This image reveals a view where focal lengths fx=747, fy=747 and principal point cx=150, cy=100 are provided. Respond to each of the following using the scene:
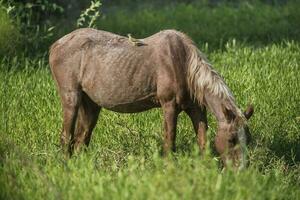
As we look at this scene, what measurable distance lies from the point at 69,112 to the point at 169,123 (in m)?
1.02

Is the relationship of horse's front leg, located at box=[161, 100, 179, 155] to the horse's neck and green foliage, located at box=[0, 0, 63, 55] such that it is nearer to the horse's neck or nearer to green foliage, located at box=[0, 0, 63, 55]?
the horse's neck

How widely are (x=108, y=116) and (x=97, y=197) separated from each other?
134 inches

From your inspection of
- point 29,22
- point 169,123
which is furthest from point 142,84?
point 29,22

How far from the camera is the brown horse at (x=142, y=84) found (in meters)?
6.28

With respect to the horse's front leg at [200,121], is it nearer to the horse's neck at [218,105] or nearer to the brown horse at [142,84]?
the brown horse at [142,84]

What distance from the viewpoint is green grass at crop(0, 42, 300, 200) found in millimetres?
4977

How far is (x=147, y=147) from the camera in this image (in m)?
6.84

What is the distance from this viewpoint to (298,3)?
15922 mm

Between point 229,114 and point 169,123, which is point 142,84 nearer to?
point 169,123

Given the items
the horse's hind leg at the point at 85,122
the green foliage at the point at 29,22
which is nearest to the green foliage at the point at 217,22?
the green foliage at the point at 29,22

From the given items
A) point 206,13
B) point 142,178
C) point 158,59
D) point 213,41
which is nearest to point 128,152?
point 158,59

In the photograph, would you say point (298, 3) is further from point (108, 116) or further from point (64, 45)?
point (64, 45)

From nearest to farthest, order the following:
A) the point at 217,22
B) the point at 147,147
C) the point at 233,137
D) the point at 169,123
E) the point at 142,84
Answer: the point at 233,137, the point at 169,123, the point at 142,84, the point at 147,147, the point at 217,22

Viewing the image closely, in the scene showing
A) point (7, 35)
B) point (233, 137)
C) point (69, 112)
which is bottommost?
point (7, 35)
